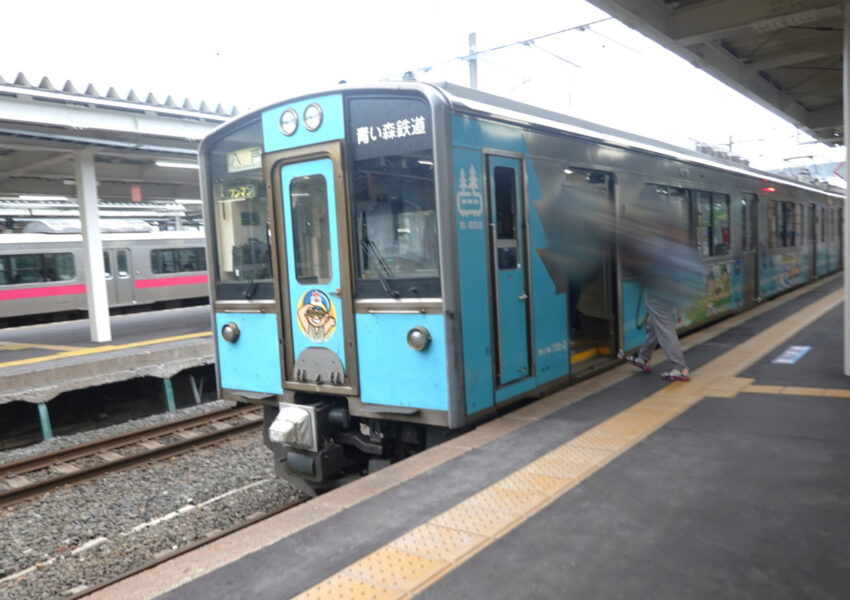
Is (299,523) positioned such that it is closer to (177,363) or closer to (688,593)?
(688,593)

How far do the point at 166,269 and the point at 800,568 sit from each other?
2041cm

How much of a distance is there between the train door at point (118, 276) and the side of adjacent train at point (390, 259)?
1509 cm

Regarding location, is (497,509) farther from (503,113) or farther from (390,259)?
(503,113)

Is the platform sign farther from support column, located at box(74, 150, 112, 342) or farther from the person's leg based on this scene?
support column, located at box(74, 150, 112, 342)

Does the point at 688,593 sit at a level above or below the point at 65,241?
below

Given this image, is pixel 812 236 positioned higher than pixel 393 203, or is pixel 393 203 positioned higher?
pixel 393 203

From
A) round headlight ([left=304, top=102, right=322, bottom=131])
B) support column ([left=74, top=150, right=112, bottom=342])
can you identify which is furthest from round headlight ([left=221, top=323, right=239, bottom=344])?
support column ([left=74, top=150, right=112, bottom=342])

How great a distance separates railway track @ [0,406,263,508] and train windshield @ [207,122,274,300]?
2.63 m

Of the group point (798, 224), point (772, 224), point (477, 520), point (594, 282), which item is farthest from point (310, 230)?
point (798, 224)

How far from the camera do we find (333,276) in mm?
5098

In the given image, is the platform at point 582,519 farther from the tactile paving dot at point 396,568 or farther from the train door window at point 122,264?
the train door window at point 122,264

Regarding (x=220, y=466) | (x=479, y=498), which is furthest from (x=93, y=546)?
(x=479, y=498)

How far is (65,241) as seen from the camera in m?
18.3

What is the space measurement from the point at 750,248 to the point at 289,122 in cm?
897
